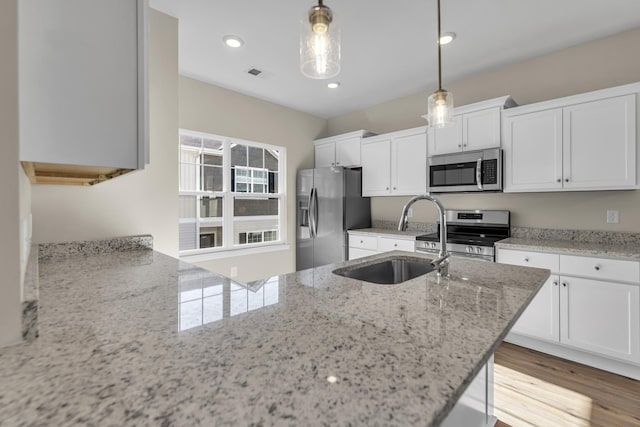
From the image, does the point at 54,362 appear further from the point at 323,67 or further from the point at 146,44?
the point at 323,67

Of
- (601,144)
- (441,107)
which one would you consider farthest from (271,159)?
(601,144)

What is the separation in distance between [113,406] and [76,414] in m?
0.05

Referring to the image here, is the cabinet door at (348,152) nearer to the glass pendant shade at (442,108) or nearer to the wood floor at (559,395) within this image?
the glass pendant shade at (442,108)

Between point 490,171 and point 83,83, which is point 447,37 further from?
point 83,83

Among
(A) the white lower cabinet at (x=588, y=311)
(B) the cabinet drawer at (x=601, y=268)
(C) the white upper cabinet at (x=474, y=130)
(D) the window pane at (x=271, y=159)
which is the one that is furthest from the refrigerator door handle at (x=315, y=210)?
(B) the cabinet drawer at (x=601, y=268)

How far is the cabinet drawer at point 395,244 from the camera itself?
3.35 metres

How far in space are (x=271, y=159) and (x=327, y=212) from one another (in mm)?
1148

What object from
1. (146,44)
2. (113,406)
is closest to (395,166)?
(146,44)

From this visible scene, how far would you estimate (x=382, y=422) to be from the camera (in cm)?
44

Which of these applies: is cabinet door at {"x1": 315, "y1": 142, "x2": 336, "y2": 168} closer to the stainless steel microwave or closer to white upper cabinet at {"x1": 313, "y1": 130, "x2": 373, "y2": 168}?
white upper cabinet at {"x1": 313, "y1": 130, "x2": 373, "y2": 168}

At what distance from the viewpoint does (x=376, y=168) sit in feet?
13.0

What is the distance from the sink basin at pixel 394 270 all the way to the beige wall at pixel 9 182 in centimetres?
127

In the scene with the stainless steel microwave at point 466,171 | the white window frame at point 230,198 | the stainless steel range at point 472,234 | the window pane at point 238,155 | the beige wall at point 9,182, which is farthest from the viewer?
the window pane at point 238,155

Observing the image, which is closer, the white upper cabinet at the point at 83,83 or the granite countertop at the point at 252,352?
the granite countertop at the point at 252,352
